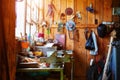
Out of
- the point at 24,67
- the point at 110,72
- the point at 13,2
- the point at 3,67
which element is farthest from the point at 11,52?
the point at 110,72

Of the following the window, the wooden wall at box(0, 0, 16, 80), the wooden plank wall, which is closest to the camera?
the wooden wall at box(0, 0, 16, 80)

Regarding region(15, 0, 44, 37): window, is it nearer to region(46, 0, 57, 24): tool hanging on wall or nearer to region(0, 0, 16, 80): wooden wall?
region(46, 0, 57, 24): tool hanging on wall

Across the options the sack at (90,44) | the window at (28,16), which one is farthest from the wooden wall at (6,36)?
the sack at (90,44)

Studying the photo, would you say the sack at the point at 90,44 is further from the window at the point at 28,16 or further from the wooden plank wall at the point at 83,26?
the window at the point at 28,16

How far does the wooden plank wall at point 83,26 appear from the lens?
5836 millimetres

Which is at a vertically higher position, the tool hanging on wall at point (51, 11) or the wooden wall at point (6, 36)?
the tool hanging on wall at point (51, 11)

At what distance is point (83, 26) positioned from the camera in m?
5.84

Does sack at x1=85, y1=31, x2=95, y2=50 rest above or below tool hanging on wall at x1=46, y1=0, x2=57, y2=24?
below

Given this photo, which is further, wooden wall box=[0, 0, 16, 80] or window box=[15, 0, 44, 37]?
window box=[15, 0, 44, 37]

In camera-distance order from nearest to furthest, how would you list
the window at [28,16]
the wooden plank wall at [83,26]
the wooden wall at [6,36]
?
the wooden wall at [6,36] → the window at [28,16] → the wooden plank wall at [83,26]

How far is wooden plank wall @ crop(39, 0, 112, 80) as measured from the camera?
5.84 m

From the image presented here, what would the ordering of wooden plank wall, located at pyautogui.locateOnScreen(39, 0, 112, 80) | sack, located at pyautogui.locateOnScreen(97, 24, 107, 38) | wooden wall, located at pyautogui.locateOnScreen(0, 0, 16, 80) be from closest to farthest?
wooden wall, located at pyautogui.locateOnScreen(0, 0, 16, 80) → sack, located at pyautogui.locateOnScreen(97, 24, 107, 38) → wooden plank wall, located at pyautogui.locateOnScreen(39, 0, 112, 80)

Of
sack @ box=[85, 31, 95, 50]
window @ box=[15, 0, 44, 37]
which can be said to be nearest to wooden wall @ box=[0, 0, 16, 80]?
window @ box=[15, 0, 44, 37]

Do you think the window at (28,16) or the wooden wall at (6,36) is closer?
the wooden wall at (6,36)
